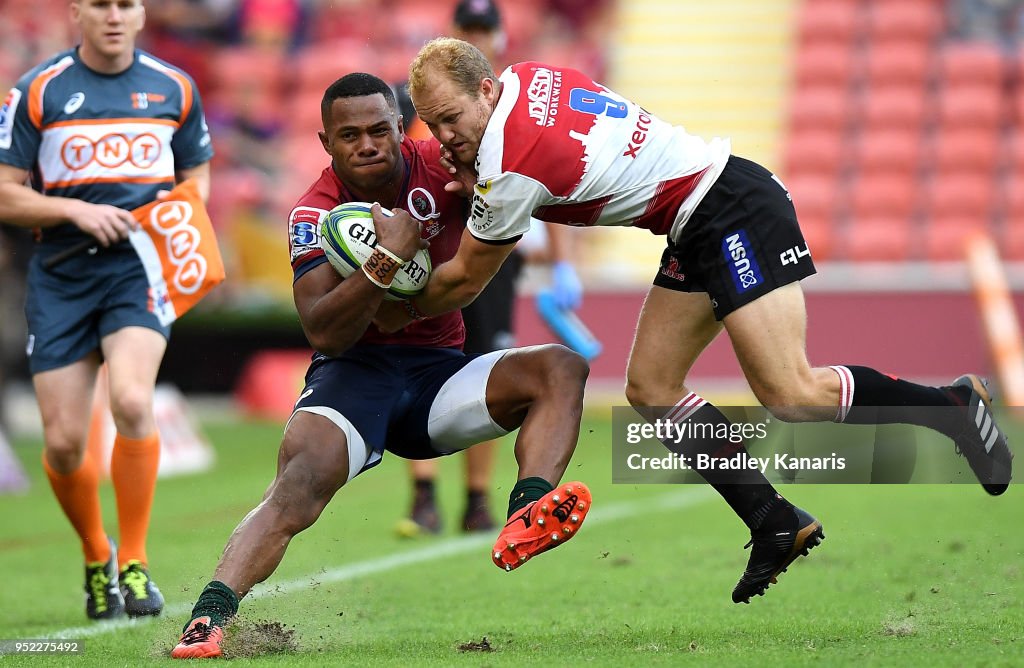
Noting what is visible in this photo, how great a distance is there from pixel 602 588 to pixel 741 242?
1785 millimetres

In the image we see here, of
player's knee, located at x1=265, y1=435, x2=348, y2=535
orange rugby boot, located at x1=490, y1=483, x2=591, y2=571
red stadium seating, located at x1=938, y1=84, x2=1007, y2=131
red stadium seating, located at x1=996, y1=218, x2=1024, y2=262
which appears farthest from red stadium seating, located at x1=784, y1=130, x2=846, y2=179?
orange rugby boot, located at x1=490, y1=483, x2=591, y2=571

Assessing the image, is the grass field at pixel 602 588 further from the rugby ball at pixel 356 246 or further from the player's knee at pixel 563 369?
the rugby ball at pixel 356 246

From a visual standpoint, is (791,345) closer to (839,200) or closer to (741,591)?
(741,591)

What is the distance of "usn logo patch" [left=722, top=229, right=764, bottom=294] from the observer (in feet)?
16.8

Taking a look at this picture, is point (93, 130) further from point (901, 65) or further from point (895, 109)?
point (901, 65)

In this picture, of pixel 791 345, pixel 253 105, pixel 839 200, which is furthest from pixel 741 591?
pixel 253 105

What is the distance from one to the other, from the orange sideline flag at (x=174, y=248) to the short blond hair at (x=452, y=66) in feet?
5.66

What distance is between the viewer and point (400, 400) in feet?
17.1

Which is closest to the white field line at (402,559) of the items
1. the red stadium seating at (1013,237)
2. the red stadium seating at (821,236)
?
the red stadium seating at (821,236)

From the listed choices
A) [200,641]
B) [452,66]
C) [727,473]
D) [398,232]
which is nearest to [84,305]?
[398,232]
